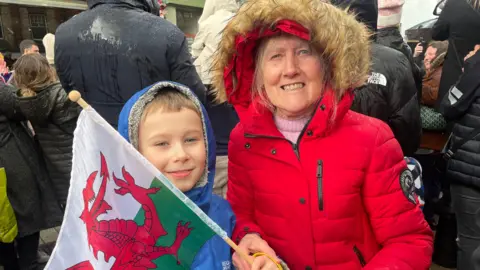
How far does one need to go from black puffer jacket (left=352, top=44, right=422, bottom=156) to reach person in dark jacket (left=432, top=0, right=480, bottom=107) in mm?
554

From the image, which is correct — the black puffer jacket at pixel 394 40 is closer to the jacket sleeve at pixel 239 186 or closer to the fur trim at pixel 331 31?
the fur trim at pixel 331 31

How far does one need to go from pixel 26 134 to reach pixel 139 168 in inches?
112

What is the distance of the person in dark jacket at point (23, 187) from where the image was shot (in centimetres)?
364

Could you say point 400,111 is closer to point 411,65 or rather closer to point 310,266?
point 411,65

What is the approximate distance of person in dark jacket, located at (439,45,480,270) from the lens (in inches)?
111

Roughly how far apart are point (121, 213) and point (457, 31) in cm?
295

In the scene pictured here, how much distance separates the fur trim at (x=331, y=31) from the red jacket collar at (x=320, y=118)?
0.05 meters

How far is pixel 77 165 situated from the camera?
1.43 m

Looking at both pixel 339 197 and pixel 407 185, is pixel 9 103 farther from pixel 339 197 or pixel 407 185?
pixel 407 185

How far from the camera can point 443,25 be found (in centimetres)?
340

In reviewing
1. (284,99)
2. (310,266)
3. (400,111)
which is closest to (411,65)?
(400,111)

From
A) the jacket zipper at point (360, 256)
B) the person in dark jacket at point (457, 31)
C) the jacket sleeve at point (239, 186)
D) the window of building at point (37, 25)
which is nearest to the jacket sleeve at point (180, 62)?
the jacket sleeve at point (239, 186)

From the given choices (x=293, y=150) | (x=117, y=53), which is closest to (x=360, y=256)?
(x=293, y=150)

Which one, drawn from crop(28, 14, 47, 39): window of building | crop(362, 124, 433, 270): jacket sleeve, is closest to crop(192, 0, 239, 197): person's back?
crop(362, 124, 433, 270): jacket sleeve
